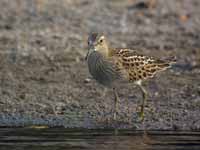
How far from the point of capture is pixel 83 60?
1587cm

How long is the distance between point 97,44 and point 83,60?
158 inches

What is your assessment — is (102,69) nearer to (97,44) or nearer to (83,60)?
(97,44)

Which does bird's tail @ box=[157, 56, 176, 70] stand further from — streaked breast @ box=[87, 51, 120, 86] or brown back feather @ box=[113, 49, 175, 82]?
streaked breast @ box=[87, 51, 120, 86]

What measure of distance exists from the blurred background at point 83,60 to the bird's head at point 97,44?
57cm

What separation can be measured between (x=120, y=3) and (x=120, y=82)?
8274 mm

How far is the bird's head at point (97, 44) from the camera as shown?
38.7ft

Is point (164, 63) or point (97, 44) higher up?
point (97, 44)

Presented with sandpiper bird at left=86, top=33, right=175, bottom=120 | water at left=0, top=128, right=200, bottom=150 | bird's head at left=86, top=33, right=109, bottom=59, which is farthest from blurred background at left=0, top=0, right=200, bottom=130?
bird's head at left=86, top=33, right=109, bottom=59

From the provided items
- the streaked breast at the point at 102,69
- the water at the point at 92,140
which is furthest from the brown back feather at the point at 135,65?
the water at the point at 92,140

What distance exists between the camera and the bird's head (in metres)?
11.8

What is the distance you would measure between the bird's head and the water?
1.16m

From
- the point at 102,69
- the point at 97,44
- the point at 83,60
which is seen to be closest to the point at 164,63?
the point at 102,69

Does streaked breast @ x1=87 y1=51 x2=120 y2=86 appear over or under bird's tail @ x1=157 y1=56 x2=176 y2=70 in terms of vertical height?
under

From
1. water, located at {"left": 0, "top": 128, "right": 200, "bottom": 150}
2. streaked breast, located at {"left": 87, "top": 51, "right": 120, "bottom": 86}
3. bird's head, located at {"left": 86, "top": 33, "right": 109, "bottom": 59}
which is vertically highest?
bird's head, located at {"left": 86, "top": 33, "right": 109, "bottom": 59}
